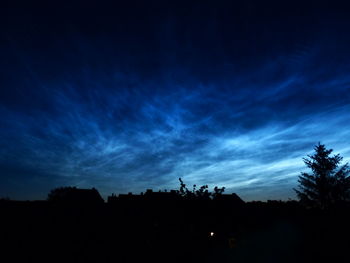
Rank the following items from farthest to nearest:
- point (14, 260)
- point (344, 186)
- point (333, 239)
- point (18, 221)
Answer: point (344, 186), point (18, 221), point (333, 239), point (14, 260)

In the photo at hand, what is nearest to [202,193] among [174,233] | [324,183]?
[174,233]

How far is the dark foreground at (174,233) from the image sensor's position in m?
20.4

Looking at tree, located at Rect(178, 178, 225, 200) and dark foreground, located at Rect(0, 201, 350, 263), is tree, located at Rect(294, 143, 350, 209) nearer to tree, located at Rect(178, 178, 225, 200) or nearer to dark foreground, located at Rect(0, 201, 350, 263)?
dark foreground, located at Rect(0, 201, 350, 263)

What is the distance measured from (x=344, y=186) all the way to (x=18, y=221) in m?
40.0

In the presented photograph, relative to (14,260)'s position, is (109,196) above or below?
above

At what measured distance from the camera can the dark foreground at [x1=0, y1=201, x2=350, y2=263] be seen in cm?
2041

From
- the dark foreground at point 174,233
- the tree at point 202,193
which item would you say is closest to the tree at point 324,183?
the dark foreground at point 174,233

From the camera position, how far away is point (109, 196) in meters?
41.9

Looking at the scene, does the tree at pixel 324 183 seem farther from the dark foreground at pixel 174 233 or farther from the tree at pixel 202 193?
the tree at pixel 202 193

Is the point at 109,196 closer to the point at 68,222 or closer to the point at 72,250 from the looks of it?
the point at 68,222

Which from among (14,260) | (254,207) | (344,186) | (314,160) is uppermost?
(314,160)

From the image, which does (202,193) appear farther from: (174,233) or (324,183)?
(324,183)

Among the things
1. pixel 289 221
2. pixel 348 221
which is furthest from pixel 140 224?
pixel 348 221

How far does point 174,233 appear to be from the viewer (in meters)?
20.4
